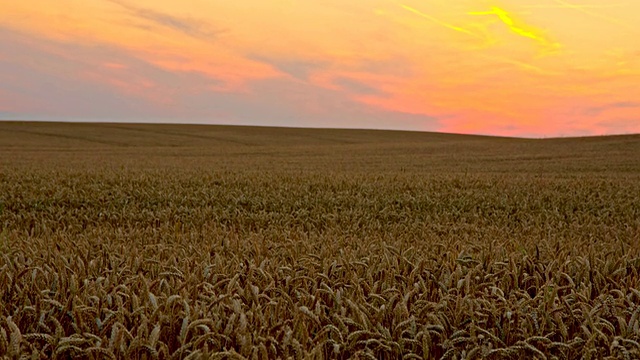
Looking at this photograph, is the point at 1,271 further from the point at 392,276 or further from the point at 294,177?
the point at 294,177

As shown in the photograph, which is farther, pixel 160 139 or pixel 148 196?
pixel 160 139

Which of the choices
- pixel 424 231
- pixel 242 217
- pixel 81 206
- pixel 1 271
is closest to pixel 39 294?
pixel 1 271

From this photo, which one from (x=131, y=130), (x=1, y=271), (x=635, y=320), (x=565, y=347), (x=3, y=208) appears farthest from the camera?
(x=131, y=130)

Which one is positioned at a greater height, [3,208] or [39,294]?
[39,294]

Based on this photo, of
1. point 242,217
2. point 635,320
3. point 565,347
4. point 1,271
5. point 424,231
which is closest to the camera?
point 565,347

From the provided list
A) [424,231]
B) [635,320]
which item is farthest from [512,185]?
[635,320]

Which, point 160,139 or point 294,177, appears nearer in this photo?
point 294,177

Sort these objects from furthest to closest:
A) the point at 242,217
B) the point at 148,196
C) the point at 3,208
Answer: the point at 148,196, the point at 3,208, the point at 242,217

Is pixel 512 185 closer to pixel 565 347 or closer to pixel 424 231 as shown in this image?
pixel 424 231

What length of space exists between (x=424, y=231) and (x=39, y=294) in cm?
638

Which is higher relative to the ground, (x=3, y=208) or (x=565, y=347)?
(x=565, y=347)

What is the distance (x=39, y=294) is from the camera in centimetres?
329

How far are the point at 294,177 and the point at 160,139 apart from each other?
169 feet

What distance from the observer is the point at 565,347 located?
2.78m
